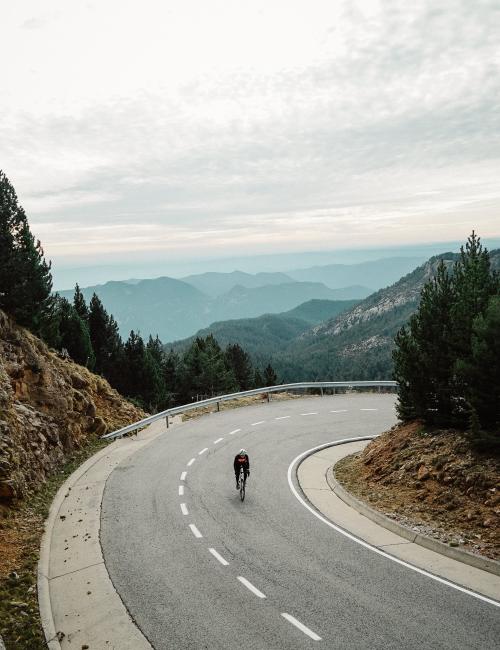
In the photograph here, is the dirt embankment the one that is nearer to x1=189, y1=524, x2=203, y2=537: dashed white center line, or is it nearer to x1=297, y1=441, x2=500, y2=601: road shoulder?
x1=297, y1=441, x2=500, y2=601: road shoulder

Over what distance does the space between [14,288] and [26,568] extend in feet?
54.4

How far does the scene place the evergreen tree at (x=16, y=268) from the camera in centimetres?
2430

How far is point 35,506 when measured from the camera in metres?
15.0

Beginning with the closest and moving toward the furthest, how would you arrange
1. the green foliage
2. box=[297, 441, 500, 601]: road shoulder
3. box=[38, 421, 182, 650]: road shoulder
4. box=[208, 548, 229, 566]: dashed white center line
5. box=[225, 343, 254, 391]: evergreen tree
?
box=[38, 421, 182, 650]: road shoulder
box=[297, 441, 500, 601]: road shoulder
box=[208, 548, 229, 566]: dashed white center line
the green foliage
box=[225, 343, 254, 391]: evergreen tree

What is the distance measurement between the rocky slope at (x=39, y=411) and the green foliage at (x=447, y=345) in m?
13.7

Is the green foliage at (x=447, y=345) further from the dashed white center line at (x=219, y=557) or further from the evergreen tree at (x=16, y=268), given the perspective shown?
the evergreen tree at (x=16, y=268)

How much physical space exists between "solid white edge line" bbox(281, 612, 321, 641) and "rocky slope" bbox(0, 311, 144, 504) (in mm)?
9544

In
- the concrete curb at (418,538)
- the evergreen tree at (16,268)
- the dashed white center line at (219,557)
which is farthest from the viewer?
the evergreen tree at (16,268)

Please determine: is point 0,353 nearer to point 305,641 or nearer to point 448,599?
point 305,641

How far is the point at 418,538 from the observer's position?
38.7 feet

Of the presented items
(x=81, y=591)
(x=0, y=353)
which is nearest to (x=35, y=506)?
(x=81, y=591)

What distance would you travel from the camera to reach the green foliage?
15.4 metres

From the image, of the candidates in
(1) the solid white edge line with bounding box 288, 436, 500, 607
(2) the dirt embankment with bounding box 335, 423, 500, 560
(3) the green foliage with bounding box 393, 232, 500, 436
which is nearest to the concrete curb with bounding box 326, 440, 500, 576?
(2) the dirt embankment with bounding box 335, 423, 500, 560

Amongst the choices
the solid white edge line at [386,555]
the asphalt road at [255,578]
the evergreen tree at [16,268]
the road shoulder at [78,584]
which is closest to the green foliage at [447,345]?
the solid white edge line at [386,555]
